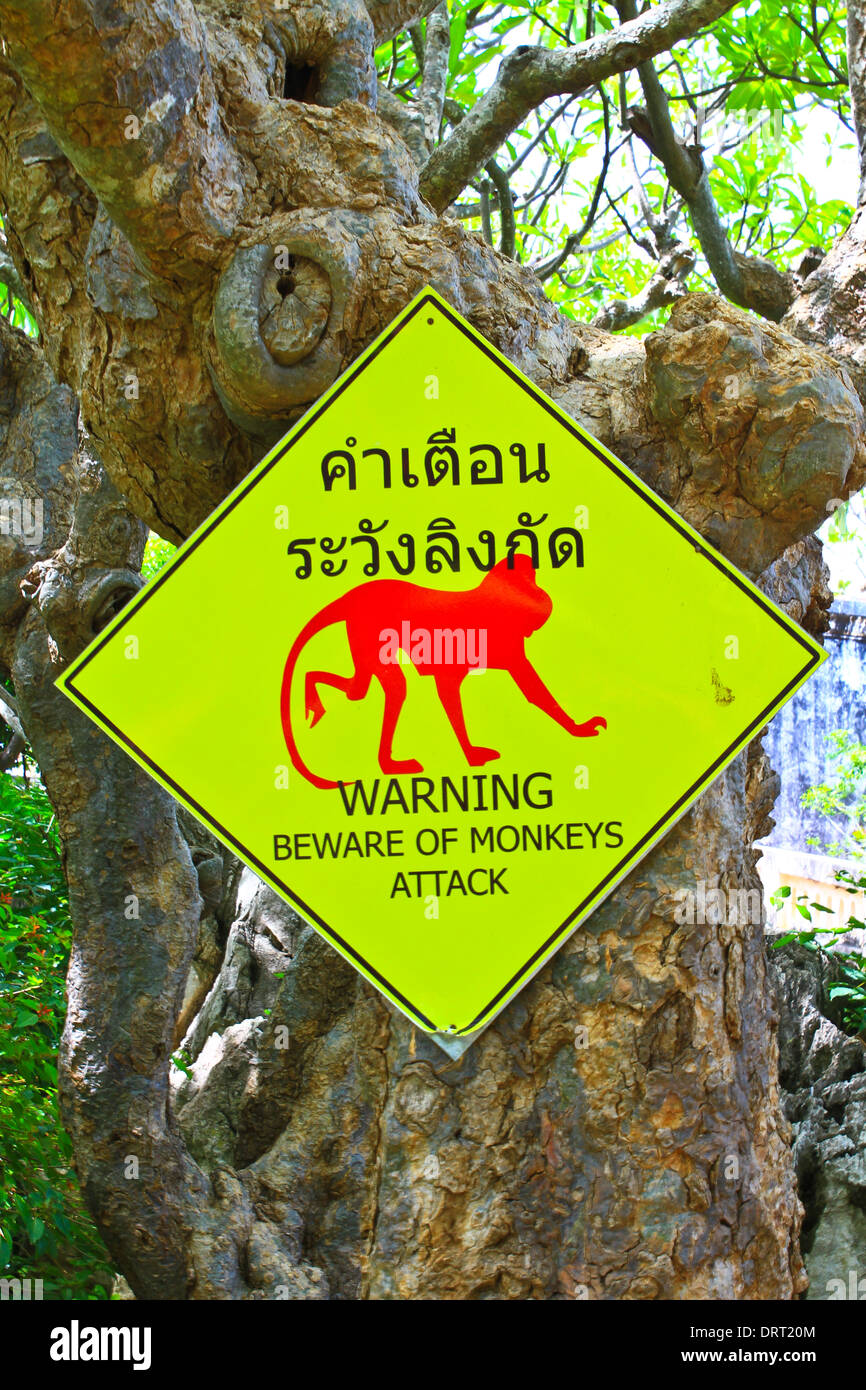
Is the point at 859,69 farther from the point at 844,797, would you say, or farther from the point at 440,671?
the point at 844,797

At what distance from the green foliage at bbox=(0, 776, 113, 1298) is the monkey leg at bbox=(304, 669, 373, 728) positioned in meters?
1.62

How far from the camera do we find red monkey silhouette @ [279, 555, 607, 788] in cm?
265

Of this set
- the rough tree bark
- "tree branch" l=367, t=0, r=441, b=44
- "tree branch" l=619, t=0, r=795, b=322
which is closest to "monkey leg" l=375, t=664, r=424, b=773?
the rough tree bark

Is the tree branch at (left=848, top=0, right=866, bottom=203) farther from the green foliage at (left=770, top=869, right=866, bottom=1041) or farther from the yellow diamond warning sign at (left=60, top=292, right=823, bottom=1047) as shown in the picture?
the green foliage at (left=770, top=869, right=866, bottom=1041)

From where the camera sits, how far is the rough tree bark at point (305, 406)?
2.58 metres

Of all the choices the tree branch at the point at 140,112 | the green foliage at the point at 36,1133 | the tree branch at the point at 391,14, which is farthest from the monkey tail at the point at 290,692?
the tree branch at the point at 391,14

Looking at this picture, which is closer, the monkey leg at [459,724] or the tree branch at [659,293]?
the monkey leg at [459,724]

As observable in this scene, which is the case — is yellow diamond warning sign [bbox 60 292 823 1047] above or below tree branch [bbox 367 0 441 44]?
below

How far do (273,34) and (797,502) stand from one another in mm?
1861

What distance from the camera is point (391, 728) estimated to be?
264cm

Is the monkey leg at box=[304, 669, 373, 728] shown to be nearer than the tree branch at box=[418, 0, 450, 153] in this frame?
Yes

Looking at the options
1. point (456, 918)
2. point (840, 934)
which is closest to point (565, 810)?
point (456, 918)

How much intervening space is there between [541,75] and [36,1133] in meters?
4.16

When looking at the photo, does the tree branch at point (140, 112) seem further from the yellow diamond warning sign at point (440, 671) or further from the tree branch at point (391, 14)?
the tree branch at point (391, 14)
